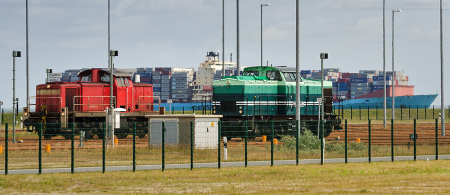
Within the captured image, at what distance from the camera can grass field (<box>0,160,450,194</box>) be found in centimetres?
2012

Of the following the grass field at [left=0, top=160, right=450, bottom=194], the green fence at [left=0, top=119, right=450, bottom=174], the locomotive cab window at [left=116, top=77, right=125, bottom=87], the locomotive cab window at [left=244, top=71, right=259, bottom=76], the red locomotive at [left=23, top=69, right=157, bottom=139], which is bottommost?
the grass field at [left=0, top=160, right=450, bottom=194]

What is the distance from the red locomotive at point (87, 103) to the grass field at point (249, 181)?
19.8 meters

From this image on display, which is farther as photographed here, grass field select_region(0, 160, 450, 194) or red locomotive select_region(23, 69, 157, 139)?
red locomotive select_region(23, 69, 157, 139)

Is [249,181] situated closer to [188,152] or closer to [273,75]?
[188,152]

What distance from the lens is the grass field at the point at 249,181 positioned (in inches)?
792

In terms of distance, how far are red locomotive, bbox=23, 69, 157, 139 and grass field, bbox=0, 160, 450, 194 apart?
780 inches

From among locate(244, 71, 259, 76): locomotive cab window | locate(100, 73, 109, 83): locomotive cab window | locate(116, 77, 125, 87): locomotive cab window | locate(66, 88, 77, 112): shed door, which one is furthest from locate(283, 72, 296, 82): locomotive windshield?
locate(66, 88, 77, 112): shed door

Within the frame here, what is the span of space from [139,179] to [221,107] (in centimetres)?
2369

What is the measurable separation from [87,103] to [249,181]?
25109 mm

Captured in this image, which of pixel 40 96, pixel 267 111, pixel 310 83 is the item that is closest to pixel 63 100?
pixel 40 96

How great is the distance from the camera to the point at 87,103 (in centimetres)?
4575

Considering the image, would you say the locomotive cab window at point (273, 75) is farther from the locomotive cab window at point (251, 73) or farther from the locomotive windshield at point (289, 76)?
the locomotive cab window at point (251, 73)

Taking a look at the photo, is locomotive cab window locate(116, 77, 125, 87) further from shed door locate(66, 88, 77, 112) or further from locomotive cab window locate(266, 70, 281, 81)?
locomotive cab window locate(266, 70, 281, 81)

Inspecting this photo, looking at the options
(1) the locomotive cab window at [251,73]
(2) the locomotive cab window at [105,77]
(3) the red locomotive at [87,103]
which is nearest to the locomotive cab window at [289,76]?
(1) the locomotive cab window at [251,73]
